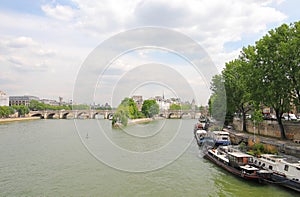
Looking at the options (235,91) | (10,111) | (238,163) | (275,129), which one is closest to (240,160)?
(238,163)

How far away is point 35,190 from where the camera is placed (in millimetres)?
11445

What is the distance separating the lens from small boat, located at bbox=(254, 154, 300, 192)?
11133mm

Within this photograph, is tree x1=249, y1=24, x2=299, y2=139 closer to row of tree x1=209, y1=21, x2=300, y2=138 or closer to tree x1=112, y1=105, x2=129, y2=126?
row of tree x1=209, y1=21, x2=300, y2=138

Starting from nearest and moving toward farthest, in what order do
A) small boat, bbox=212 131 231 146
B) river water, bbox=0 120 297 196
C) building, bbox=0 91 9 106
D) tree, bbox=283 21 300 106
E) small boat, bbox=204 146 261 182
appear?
1. river water, bbox=0 120 297 196
2. small boat, bbox=204 146 261 182
3. tree, bbox=283 21 300 106
4. small boat, bbox=212 131 231 146
5. building, bbox=0 91 9 106

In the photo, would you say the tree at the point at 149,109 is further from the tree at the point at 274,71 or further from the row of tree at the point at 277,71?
the tree at the point at 274,71

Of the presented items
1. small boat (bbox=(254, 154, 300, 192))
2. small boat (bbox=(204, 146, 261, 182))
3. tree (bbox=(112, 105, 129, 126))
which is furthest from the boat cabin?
tree (bbox=(112, 105, 129, 126))

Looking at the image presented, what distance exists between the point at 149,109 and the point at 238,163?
46.1 m

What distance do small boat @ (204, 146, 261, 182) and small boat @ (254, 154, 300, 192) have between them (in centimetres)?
57

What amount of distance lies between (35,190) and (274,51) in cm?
1742

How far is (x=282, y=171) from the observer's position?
12023 millimetres

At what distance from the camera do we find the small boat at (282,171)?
11.1 m

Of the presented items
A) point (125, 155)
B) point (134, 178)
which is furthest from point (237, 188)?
point (125, 155)

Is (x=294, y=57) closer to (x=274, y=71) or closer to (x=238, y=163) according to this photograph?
(x=274, y=71)

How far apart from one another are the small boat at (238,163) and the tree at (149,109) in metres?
41.3
